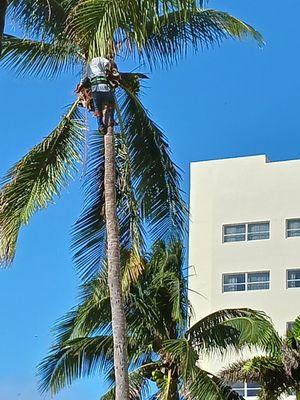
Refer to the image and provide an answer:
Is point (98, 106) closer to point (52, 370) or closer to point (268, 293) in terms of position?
point (52, 370)

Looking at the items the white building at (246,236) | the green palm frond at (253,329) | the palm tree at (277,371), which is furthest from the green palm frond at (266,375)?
the white building at (246,236)

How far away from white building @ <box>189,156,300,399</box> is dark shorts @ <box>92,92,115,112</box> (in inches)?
1143

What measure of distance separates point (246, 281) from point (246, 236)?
6.74 ft

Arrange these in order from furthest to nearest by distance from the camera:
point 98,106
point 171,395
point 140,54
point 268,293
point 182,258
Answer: point 268,293 < point 182,258 < point 171,395 < point 98,106 < point 140,54

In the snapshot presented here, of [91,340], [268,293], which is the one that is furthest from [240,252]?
[91,340]

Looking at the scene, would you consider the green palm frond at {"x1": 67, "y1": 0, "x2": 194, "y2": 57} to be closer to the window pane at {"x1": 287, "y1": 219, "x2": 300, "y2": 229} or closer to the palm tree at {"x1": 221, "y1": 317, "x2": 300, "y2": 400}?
Answer: the palm tree at {"x1": 221, "y1": 317, "x2": 300, "y2": 400}

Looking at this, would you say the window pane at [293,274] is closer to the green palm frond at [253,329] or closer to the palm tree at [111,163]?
the green palm frond at [253,329]

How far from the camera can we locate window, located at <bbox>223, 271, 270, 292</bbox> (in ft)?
151

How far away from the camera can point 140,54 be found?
51.8ft

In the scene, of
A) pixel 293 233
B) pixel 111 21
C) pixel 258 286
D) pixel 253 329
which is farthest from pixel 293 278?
pixel 111 21

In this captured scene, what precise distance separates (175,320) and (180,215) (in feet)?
22.9

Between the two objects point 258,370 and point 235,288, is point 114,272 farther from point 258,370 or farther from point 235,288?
point 235,288

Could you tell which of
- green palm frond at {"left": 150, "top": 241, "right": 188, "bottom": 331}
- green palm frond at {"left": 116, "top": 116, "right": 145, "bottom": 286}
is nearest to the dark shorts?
green palm frond at {"left": 116, "top": 116, "right": 145, "bottom": 286}

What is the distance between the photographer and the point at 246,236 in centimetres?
4684
